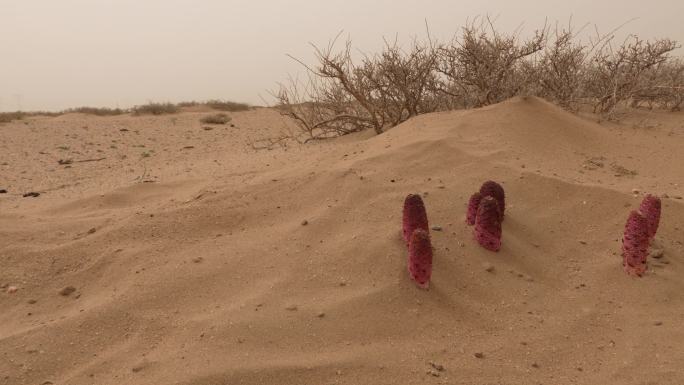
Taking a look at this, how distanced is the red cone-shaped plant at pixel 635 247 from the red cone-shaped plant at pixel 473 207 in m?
0.77

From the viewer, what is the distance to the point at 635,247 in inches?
109

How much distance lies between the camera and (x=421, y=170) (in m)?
3.95

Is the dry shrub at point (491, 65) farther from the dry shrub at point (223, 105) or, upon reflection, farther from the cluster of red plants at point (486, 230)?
the dry shrub at point (223, 105)

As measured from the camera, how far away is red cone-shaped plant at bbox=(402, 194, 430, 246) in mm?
2723

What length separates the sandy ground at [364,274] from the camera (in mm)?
2199

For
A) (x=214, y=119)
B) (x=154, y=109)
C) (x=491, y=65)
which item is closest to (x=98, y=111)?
(x=154, y=109)

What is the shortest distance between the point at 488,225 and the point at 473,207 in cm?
24

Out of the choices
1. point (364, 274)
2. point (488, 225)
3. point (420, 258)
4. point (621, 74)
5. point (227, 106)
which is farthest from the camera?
point (227, 106)

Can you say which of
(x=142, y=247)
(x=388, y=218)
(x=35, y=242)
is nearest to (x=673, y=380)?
(x=388, y=218)

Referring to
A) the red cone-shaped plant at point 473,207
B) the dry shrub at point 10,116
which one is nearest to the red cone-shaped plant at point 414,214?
the red cone-shaped plant at point 473,207

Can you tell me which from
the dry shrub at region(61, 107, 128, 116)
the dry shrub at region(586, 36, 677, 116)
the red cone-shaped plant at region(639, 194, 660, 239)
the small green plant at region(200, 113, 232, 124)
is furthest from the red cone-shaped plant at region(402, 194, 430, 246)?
the dry shrub at region(61, 107, 128, 116)

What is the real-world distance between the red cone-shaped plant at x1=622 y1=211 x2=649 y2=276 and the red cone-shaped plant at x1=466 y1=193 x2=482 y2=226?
0.77 m

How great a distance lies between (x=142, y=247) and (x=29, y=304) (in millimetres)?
669

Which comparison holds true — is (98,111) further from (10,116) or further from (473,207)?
(473,207)
